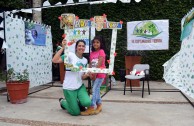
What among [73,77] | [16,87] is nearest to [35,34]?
[16,87]

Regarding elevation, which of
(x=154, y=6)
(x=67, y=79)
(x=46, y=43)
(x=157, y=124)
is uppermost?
(x=154, y=6)

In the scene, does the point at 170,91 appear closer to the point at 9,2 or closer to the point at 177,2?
the point at 177,2

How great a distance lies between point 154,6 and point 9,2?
543cm

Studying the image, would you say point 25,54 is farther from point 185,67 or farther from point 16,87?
point 185,67

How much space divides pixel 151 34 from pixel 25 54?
13.5 feet

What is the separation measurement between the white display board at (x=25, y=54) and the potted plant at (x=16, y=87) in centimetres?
25

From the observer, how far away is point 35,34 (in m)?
6.89

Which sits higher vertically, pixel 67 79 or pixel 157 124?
pixel 67 79

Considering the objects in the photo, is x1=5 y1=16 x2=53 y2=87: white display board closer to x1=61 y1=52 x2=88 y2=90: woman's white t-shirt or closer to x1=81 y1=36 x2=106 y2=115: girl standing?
x1=61 y1=52 x2=88 y2=90: woman's white t-shirt

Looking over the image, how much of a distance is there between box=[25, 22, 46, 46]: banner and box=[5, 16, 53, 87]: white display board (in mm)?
132

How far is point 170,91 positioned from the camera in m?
6.85

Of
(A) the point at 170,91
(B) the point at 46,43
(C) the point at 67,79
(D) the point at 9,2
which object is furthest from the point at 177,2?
(D) the point at 9,2

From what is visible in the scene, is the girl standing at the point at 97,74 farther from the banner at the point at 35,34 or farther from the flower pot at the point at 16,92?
the banner at the point at 35,34

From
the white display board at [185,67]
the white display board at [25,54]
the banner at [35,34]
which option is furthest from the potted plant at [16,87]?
the white display board at [185,67]
